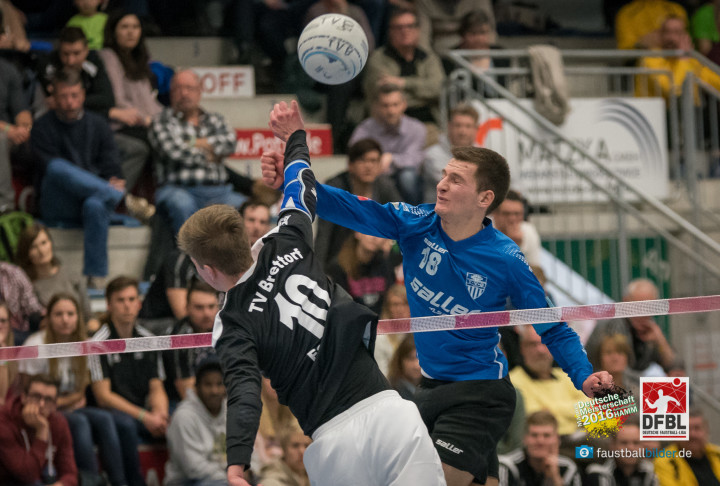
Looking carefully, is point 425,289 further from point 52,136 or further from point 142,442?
point 52,136

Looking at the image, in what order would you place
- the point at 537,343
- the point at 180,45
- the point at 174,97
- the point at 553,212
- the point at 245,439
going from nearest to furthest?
the point at 245,439 < the point at 537,343 < the point at 174,97 < the point at 553,212 < the point at 180,45

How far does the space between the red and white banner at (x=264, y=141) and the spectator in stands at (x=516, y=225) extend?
2183 millimetres

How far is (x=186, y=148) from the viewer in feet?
28.2

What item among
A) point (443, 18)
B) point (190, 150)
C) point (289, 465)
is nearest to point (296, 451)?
point (289, 465)

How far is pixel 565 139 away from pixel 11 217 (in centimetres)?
503

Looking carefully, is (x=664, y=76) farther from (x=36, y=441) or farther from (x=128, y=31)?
(x=36, y=441)

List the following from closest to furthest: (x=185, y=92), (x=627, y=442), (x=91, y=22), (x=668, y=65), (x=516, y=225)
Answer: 1. (x=627, y=442)
2. (x=516, y=225)
3. (x=185, y=92)
4. (x=91, y=22)
5. (x=668, y=65)

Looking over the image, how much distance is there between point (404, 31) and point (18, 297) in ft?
14.9

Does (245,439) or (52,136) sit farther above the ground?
(52,136)

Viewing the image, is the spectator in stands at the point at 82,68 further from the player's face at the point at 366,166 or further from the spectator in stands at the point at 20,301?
the player's face at the point at 366,166

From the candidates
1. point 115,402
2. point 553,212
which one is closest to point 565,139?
point 553,212

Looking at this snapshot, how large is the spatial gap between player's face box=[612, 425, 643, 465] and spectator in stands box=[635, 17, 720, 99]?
576cm

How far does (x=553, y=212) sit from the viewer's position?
9.93 m

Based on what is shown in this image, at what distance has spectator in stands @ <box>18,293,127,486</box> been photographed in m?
6.77
